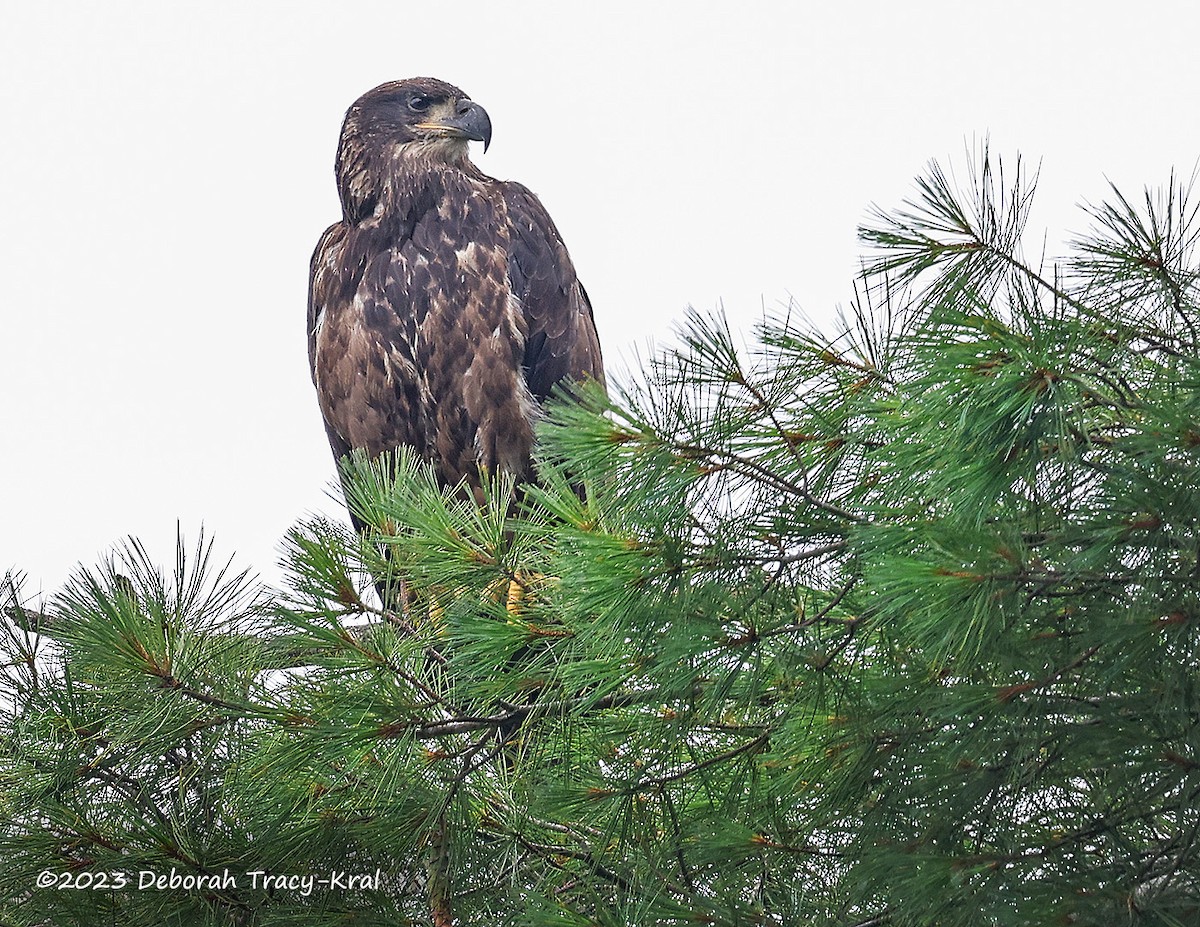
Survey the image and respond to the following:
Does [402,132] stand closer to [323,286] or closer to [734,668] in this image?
[323,286]

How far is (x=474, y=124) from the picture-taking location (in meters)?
4.41

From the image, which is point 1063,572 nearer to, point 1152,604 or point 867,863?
point 1152,604

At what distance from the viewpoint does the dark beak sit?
4406 millimetres

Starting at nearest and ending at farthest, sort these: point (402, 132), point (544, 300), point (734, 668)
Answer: point (734, 668) → point (544, 300) → point (402, 132)

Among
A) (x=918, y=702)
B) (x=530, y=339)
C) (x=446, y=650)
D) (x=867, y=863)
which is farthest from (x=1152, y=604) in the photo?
(x=530, y=339)

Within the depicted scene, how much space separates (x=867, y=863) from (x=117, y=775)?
1565 mm

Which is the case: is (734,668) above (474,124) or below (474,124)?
below

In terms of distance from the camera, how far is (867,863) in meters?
2.28

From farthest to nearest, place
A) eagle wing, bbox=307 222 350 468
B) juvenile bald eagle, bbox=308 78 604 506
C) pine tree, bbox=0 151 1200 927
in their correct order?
eagle wing, bbox=307 222 350 468 < juvenile bald eagle, bbox=308 78 604 506 < pine tree, bbox=0 151 1200 927

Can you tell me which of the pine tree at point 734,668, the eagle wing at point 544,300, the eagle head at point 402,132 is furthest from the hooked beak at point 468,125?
the pine tree at point 734,668

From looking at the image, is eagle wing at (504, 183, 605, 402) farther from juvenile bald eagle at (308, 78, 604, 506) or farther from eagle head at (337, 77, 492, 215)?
eagle head at (337, 77, 492, 215)

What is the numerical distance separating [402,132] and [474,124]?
247 mm

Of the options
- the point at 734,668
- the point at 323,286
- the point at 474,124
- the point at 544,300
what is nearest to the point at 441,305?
the point at 544,300

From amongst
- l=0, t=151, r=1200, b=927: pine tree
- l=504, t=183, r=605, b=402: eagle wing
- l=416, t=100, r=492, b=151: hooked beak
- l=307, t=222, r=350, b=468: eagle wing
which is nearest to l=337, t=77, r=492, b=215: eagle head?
l=416, t=100, r=492, b=151: hooked beak
